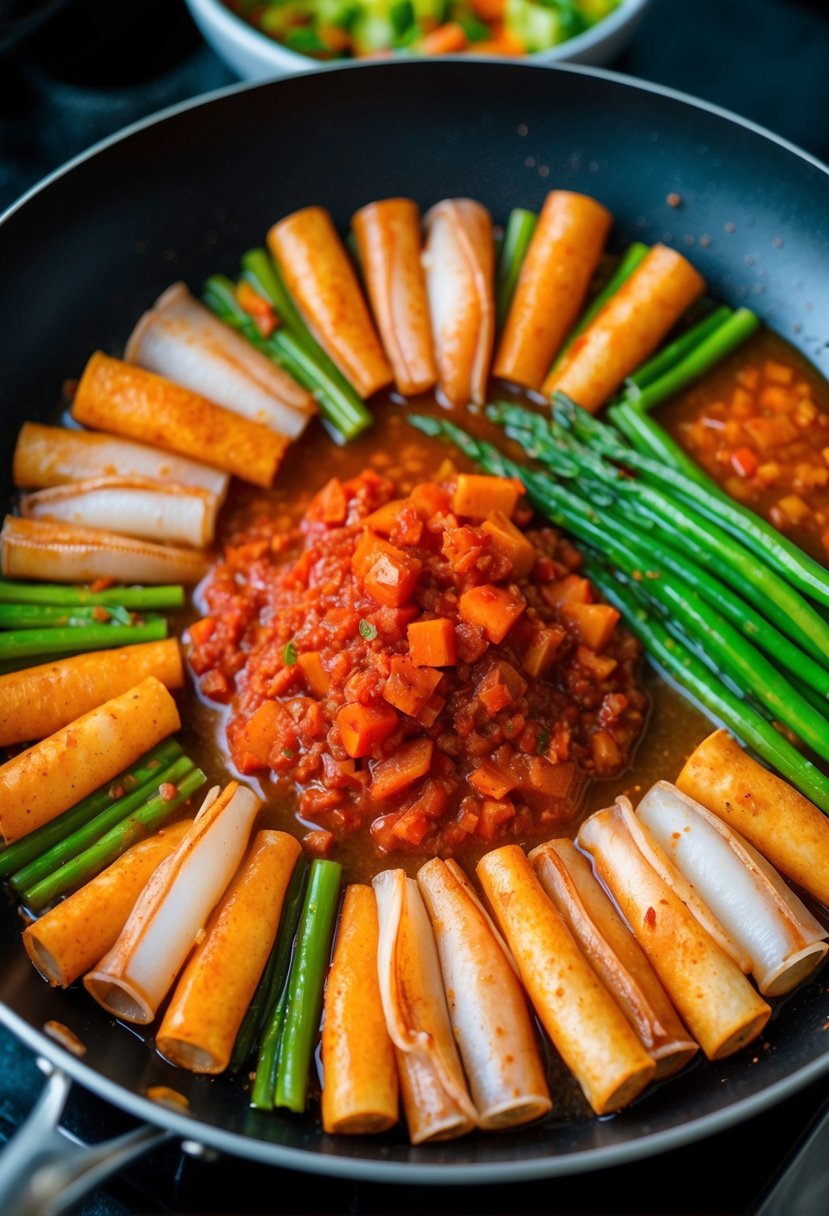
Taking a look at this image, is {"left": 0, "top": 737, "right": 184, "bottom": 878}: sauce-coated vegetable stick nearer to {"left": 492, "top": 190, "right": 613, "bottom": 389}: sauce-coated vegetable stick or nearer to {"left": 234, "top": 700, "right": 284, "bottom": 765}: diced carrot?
{"left": 234, "top": 700, "right": 284, "bottom": 765}: diced carrot

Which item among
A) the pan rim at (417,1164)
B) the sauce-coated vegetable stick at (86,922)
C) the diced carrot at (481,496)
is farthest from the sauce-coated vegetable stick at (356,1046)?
the diced carrot at (481,496)

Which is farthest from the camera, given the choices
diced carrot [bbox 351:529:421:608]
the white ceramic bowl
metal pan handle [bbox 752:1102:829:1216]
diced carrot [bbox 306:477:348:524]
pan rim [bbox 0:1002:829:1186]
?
the white ceramic bowl

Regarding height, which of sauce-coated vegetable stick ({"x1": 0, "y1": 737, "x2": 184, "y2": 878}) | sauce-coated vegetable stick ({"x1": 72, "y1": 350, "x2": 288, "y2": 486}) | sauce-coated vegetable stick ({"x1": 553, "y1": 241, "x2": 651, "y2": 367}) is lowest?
sauce-coated vegetable stick ({"x1": 0, "y1": 737, "x2": 184, "y2": 878})

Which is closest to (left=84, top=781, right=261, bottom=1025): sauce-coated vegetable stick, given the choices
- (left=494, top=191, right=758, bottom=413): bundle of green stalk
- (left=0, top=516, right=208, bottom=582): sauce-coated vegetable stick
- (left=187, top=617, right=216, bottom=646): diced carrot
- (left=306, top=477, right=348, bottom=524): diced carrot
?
(left=187, top=617, right=216, bottom=646): diced carrot

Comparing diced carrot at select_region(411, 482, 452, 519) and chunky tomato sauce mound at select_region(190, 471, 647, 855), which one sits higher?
diced carrot at select_region(411, 482, 452, 519)

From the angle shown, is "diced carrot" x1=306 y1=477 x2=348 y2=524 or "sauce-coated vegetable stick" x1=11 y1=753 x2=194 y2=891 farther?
"diced carrot" x1=306 y1=477 x2=348 y2=524

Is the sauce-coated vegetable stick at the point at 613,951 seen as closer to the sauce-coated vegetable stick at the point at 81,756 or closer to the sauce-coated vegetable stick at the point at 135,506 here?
the sauce-coated vegetable stick at the point at 81,756
